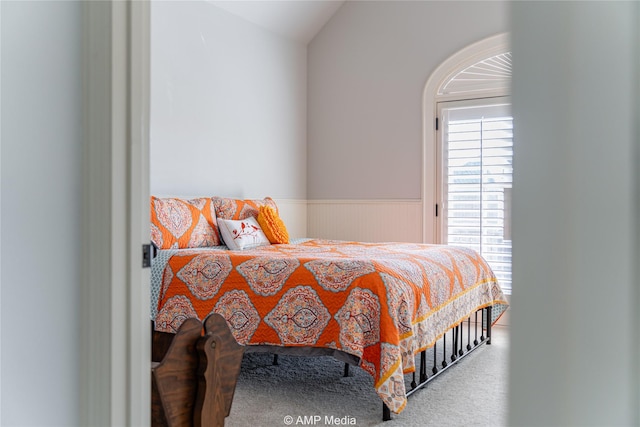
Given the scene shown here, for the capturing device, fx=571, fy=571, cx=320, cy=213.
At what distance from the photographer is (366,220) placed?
18.2 feet

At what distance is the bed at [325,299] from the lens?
2572 millimetres

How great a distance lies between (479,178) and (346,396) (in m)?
2.63

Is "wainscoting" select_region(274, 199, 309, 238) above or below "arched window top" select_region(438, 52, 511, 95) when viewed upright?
below

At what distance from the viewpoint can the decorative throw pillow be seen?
3877 mm

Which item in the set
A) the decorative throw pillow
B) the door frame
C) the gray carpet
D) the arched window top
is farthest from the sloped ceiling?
the gray carpet
